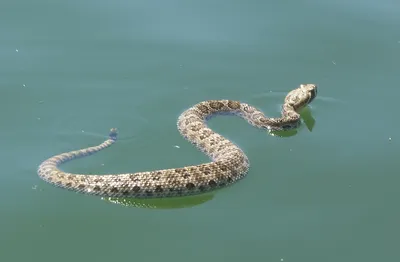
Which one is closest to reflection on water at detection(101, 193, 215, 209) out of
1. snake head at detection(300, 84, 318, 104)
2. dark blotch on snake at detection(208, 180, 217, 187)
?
dark blotch on snake at detection(208, 180, 217, 187)

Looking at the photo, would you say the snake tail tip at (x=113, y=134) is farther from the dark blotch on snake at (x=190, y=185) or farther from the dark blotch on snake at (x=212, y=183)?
the dark blotch on snake at (x=212, y=183)

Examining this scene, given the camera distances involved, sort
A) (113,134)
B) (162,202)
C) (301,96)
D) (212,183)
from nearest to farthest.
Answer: (162,202)
(212,183)
(113,134)
(301,96)

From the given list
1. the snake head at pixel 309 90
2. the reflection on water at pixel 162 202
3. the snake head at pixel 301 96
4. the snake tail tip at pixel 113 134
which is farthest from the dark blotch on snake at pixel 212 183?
the snake head at pixel 309 90

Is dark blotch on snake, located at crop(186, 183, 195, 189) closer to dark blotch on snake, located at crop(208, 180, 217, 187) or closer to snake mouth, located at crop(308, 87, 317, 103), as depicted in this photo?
dark blotch on snake, located at crop(208, 180, 217, 187)

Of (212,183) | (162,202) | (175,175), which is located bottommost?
(162,202)

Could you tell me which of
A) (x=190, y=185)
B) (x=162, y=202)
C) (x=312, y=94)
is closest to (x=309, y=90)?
(x=312, y=94)

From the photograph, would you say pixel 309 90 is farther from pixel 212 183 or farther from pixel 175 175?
pixel 175 175

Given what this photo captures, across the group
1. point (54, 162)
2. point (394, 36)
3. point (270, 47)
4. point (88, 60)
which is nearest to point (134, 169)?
point (54, 162)

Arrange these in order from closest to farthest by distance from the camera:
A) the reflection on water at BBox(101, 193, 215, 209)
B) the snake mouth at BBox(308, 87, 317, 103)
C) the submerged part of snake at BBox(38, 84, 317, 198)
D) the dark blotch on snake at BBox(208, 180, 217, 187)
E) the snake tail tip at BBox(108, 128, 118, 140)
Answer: the reflection on water at BBox(101, 193, 215, 209)
the submerged part of snake at BBox(38, 84, 317, 198)
the dark blotch on snake at BBox(208, 180, 217, 187)
the snake tail tip at BBox(108, 128, 118, 140)
the snake mouth at BBox(308, 87, 317, 103)

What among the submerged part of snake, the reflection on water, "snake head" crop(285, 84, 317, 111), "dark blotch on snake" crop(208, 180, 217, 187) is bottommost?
the reflection on water

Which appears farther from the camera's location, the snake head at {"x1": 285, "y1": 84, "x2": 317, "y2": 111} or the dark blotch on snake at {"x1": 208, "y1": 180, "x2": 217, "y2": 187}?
the snake head at {"x1": 285, "y1": 84, "x2": 317, "y2": 111}

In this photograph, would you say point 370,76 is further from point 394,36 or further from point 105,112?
point 105,112
